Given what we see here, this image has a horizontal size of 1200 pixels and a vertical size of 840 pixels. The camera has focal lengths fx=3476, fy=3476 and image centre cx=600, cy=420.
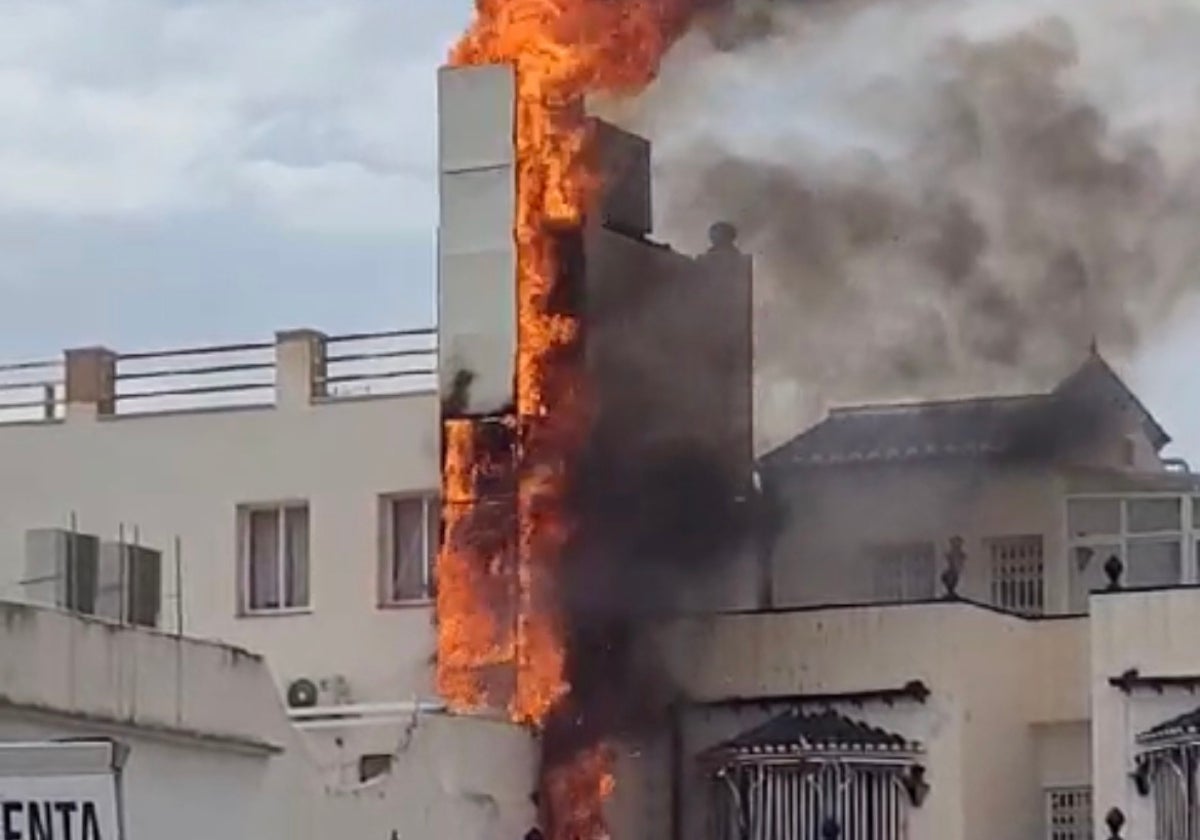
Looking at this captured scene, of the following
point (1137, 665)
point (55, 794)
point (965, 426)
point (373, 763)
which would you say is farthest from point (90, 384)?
point (55, 794)

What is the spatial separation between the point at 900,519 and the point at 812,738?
3.96 meters

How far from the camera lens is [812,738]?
1368 inches

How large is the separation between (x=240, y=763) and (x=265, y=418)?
1679 centimetres

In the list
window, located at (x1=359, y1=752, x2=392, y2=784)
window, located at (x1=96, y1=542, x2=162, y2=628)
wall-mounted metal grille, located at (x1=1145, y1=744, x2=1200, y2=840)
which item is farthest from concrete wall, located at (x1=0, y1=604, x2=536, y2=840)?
wall-mounted metal grille, located at (x1=1145, y1=744, x2=1200, y2=840)

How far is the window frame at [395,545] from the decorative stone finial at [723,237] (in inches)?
171

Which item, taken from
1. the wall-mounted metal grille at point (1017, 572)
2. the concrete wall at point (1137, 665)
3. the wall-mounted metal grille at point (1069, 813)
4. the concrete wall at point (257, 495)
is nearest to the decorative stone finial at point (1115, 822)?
the concrete wall at point (1137, 665)

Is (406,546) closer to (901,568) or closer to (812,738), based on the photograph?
(901,568)

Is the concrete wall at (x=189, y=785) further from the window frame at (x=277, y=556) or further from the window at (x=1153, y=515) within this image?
the window frame at (x=277, y=556)

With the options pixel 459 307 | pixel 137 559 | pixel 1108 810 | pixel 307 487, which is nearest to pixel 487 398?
pixel 459 307

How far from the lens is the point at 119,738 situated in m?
22.3

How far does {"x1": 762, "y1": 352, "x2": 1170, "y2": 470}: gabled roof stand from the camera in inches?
1487

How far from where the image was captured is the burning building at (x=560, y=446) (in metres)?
35.3

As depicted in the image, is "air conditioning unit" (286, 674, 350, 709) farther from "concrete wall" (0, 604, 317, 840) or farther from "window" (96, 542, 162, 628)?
"concrete wall" (0, 604, 317, 840)

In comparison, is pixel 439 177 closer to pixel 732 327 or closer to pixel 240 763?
pixel 732 327
